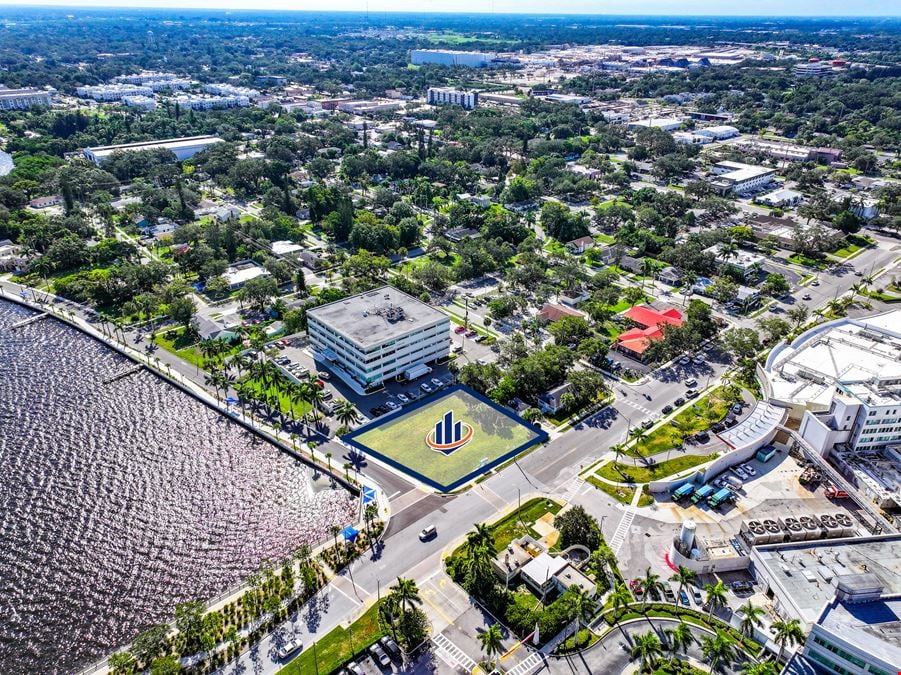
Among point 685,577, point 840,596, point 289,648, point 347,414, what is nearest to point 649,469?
point 685,577

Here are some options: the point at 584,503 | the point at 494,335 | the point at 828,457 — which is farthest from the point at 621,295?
the point at 584,503

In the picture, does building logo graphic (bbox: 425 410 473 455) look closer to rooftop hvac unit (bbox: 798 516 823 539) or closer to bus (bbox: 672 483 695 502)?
bus (bbox: 672 483 695 502)

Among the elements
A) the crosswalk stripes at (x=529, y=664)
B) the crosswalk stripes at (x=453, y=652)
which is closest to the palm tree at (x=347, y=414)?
the crosswalk stripes at (x=453, y=652)

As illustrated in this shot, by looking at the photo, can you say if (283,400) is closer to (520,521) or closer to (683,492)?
(520,521)

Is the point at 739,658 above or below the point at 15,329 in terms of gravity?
above

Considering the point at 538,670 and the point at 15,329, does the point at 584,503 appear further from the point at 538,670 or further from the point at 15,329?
the point at 15,329

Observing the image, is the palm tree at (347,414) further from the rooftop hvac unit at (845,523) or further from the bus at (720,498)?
the rooftop hvac unit at (845,523)
